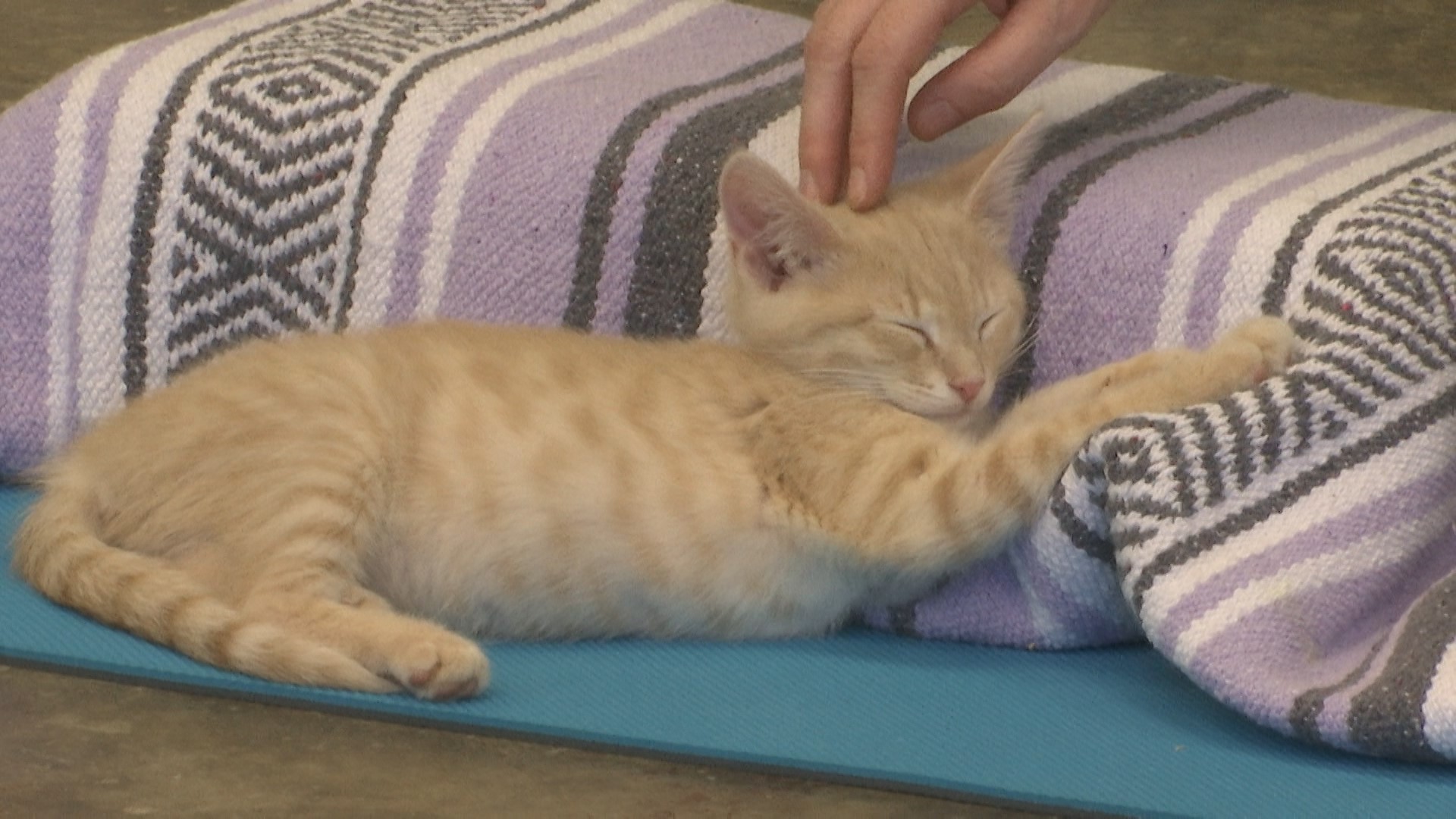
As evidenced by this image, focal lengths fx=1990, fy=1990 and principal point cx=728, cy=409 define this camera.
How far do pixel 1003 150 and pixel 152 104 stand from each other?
105 cm

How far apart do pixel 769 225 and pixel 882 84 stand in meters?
0.23

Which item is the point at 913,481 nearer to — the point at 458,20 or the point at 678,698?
the point at 678,698

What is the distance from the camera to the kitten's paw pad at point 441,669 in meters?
1.85

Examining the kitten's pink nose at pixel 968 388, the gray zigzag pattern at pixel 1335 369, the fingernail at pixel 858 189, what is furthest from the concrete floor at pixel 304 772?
the fingernail at pixel 858 189

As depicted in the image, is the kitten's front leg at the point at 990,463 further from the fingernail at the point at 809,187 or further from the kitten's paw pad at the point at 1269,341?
the fingernail at the point at 809,187

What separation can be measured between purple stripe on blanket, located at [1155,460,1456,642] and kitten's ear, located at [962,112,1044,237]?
526mm

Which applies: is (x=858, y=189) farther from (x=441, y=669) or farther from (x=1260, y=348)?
(x=441, y=669)

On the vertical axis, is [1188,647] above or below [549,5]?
below

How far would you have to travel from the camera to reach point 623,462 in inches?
82.0

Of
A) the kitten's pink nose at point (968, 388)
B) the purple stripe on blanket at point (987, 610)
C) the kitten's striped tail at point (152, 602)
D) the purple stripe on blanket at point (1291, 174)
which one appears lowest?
the purple stripe on blanket at point (987, 610)

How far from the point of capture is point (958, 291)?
2.12 meters

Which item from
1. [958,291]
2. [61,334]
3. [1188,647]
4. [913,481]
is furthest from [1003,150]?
[61,334]

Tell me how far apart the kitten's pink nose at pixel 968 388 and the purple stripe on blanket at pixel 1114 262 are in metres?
0.14

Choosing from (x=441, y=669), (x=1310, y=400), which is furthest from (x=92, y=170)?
(x=1310, y=400)
